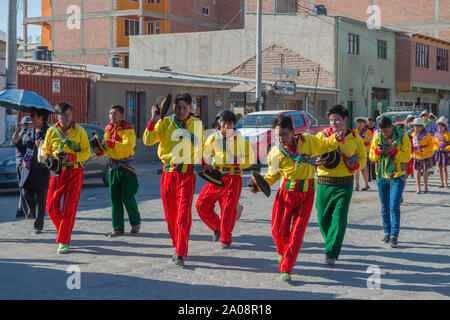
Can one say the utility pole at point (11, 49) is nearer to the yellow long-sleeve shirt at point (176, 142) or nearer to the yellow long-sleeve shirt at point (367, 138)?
the yellow long-sleeve shirt at point (367, 138)

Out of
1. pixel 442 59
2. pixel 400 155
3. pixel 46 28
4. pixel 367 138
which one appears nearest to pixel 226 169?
pixel 400 155

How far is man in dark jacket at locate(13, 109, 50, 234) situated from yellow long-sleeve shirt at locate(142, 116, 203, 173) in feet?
9.17

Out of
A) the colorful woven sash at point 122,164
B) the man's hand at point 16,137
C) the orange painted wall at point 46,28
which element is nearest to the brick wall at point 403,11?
the orange painted wall at point 46,28

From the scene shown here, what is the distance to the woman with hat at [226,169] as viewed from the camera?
325 inches

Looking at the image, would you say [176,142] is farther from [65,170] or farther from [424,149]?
[424,149]

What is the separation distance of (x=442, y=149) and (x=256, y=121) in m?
7.47

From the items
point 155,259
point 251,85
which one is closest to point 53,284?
point 155,259

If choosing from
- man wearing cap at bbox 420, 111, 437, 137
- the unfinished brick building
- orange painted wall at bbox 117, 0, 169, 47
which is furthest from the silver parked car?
orange painted wall at bbox 117, 0, 169, 47

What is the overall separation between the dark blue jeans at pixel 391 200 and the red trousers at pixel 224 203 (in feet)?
6.31

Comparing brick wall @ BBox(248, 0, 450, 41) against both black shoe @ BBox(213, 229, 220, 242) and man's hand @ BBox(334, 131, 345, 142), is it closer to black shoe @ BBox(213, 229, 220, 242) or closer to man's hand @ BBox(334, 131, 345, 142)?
black shoe @ BBox(213, 229, 220, 242)

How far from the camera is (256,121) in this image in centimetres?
2230

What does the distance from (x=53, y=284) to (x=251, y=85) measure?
27574 mm

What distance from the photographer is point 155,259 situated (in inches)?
299
